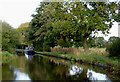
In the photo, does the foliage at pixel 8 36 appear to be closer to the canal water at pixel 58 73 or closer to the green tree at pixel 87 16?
the green tree at pixel 87 16

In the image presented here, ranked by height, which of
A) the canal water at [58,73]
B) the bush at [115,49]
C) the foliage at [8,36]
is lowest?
the canal water at [58,73]

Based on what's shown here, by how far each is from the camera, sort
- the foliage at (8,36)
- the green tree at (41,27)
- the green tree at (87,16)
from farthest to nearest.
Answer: the green tree at (41,27) < the foliage at (8,36) < the green tree at (87,16)

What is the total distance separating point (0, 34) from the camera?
84.9 ft

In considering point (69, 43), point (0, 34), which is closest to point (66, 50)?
point (69, 43)

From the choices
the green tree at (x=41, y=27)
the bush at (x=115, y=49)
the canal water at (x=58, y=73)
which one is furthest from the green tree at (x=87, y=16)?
the green tree at (x=41, y=27)

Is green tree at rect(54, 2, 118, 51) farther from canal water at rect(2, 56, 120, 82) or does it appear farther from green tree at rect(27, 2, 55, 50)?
green tree at rect(27, 2, 55, 50)

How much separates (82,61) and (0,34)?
15360mm

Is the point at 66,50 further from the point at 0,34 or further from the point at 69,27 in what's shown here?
the point at 0,34

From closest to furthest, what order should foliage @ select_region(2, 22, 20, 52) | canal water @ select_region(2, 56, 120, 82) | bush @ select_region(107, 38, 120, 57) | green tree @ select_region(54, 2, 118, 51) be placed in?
1. canal water @ select_region(2, 56, 120, 82)
2. bush @ select_region(107, 38, 120, 57)
3. green tree @ select_region(54, 2, 118, 51)
4. foliage @ select_region(2, 22, 20, 52)

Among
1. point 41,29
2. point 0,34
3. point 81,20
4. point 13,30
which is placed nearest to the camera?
point 81,20

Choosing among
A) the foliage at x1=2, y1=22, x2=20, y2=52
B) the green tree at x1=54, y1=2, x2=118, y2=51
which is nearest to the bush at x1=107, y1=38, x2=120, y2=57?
the green tree at x1=54, y1=2, x2=118, y2=51

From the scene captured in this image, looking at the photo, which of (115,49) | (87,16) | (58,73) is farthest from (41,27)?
(58,73)

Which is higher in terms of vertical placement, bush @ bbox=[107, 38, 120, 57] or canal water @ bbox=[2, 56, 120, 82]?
bush @ bbox=[107, 38, 120, 57]

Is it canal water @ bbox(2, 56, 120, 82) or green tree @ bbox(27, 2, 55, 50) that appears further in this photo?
green tree @ bbox(27, 2, 55, 50)
